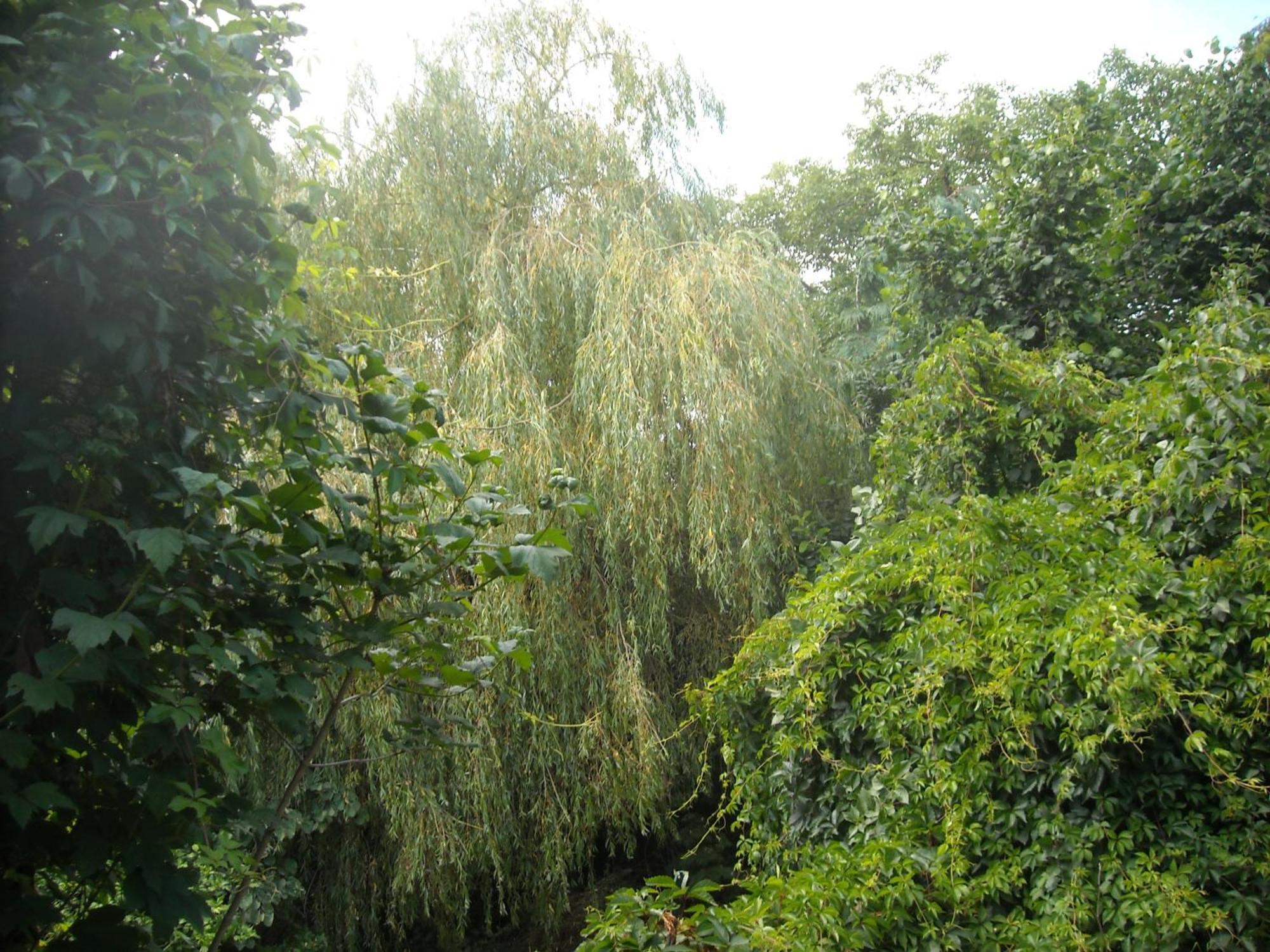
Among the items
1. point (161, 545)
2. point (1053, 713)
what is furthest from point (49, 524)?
point (1053, 713)

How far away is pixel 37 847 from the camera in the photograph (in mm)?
1641

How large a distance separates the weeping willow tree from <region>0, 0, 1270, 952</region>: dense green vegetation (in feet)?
0.10

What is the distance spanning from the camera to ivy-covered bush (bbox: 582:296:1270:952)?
9.66ft

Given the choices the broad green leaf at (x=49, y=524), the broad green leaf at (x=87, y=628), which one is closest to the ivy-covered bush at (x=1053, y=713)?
the broad green leaf at (x=87, y=628)

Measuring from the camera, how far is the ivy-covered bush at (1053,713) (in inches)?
116

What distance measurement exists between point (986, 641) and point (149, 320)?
277cm

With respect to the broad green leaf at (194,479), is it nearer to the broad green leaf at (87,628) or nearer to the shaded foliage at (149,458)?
the shaded foliage at (149,458)

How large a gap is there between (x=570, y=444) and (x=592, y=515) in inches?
57.5

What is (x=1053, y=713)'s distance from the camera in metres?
3.12

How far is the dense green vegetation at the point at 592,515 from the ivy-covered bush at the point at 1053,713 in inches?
0.8

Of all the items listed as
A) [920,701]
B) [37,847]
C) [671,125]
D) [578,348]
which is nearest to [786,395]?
[578,348]

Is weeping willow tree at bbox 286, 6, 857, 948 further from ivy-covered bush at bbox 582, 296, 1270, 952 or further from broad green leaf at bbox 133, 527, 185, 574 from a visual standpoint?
broad green leaf at bbox 133, 527, 185, 574

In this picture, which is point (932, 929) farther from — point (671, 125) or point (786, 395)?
point (671, 125)

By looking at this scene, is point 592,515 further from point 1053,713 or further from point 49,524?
point 49,524
